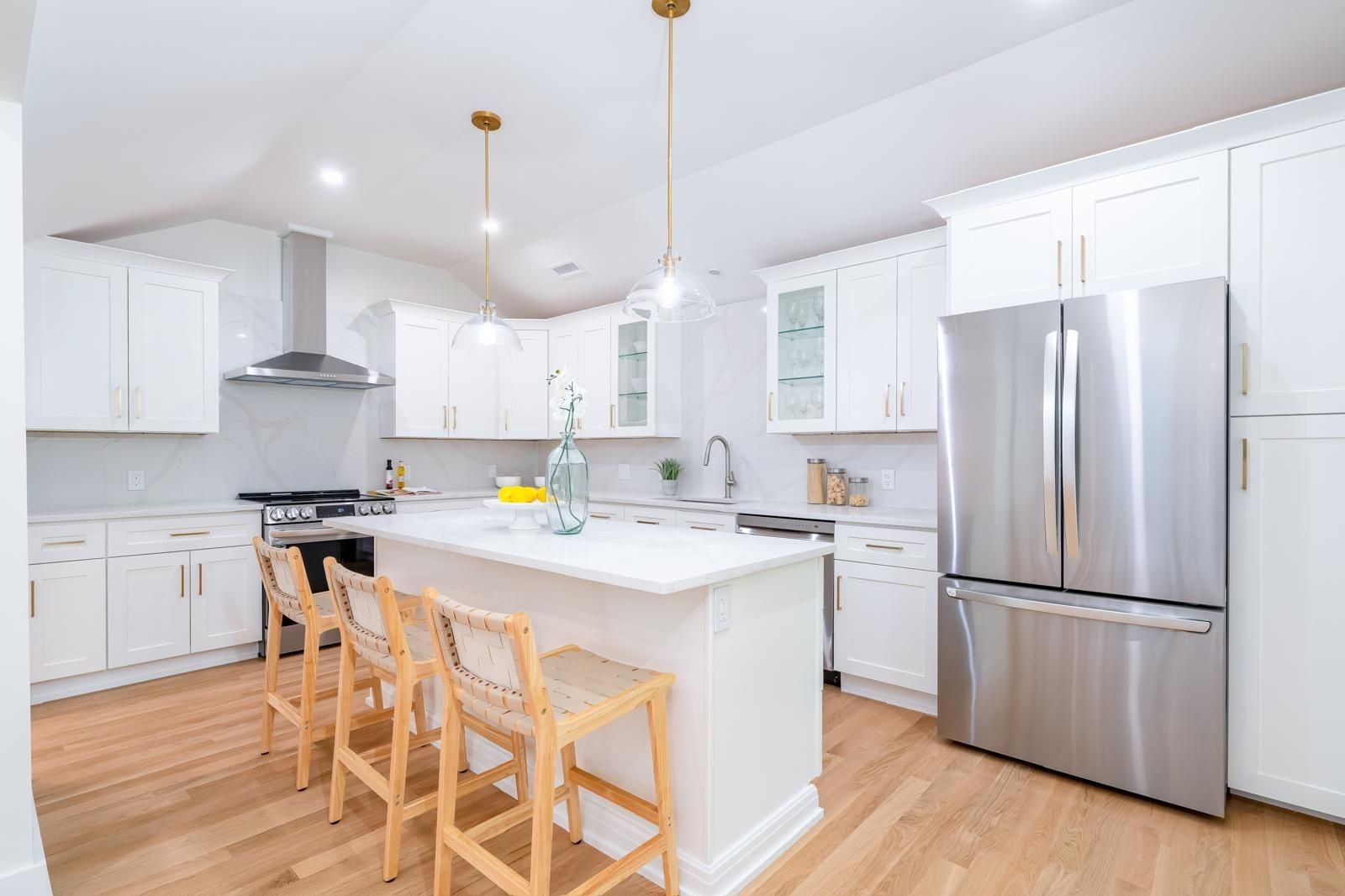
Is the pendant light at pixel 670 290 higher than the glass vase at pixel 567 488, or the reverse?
the pendant light at pixel 670 290

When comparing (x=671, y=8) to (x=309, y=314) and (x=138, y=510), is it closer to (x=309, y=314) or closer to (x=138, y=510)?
(x=309, y=314)

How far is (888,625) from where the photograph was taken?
3211 mm

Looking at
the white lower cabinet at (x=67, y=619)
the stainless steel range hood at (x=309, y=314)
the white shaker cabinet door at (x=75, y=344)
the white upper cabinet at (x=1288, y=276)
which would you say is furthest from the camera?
the stainless steel range hood at (x=309, y=314)

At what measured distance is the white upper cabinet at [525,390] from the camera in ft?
17.5

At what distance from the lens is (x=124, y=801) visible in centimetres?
235

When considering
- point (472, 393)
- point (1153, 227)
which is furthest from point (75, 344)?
point (1153, 227)

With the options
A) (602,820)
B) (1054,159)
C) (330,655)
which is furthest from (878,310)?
(330,655)

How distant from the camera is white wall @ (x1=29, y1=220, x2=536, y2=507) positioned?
3830mm

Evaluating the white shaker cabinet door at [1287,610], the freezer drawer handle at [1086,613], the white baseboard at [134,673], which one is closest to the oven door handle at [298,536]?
the white baseboard at [134,673]

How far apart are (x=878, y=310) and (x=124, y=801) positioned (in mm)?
3860

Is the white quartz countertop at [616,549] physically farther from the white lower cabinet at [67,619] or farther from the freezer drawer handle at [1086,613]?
the white lower cabinet at [67,619]

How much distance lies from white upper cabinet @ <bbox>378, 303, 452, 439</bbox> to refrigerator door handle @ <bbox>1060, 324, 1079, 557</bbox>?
410cm

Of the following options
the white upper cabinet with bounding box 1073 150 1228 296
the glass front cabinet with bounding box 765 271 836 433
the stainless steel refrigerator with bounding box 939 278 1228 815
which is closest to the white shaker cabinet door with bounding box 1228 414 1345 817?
the stainless steel refrigerator with bounding box 939 278 1228 815

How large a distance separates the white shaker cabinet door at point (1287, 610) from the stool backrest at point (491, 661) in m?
2.36
